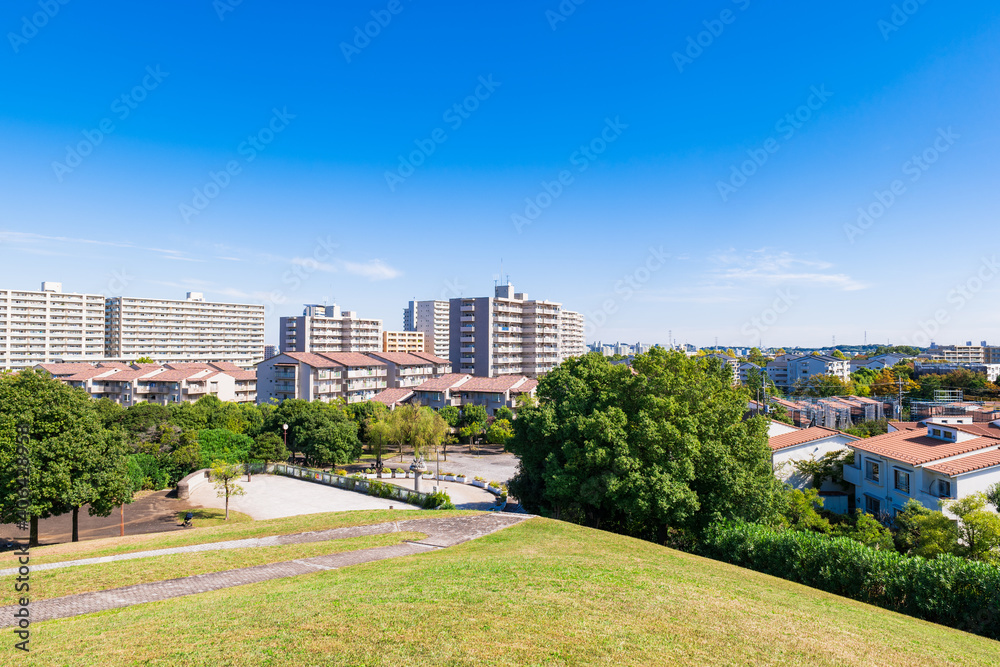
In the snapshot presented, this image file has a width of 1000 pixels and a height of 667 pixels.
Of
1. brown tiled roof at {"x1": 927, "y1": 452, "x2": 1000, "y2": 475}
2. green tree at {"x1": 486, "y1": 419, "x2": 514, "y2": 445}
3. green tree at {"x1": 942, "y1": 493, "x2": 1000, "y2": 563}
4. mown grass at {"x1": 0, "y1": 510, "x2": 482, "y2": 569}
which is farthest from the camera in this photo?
green tree at {"x1": 486, "y1": 419, "x2": 514, "y2": 445}

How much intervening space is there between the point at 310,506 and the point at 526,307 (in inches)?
2349

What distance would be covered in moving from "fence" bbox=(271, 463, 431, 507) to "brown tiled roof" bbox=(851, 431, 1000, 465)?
24.1m

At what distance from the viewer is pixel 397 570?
14.9 meters

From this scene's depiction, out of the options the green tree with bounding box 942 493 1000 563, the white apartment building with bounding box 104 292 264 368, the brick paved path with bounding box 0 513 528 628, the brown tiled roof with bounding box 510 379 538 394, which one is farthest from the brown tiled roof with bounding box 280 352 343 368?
the white apartment building with bounding box 104 292 264 368

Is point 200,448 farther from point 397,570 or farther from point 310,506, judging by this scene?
point 397,570

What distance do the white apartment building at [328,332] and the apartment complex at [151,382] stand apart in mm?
31071

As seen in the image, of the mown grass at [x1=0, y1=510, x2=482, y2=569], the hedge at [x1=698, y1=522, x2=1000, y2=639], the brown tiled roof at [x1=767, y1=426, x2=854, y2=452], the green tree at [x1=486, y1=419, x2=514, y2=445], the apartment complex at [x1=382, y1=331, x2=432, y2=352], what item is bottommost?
the green tree at [x1=486, y1=419, x2=514, y2=445]

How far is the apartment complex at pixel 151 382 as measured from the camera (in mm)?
→ 72250

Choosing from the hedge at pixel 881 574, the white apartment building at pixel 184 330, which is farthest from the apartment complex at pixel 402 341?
the hedge at pixel 881 574

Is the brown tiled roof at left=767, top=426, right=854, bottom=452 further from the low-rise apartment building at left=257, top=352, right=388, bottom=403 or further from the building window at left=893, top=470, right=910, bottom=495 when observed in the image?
the low-rise apartment building at left=257, top=352, right=388, bottom=403

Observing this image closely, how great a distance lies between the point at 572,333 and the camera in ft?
463

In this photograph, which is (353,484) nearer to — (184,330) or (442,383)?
(442,383)

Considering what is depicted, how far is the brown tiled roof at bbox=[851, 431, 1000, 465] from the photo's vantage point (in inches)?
1033

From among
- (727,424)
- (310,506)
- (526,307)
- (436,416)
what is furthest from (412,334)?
(727,424)
